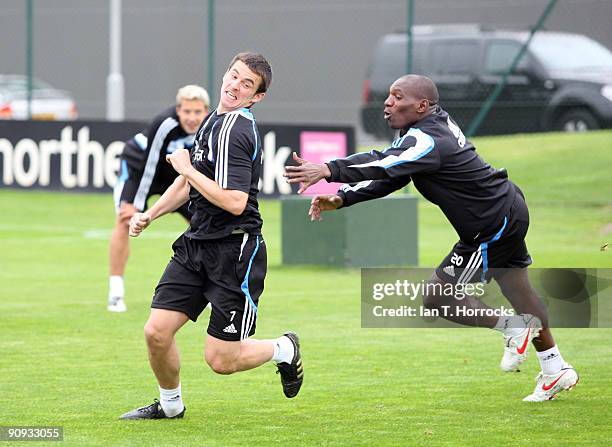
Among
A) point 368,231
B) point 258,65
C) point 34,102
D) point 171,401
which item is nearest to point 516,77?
point 368,231

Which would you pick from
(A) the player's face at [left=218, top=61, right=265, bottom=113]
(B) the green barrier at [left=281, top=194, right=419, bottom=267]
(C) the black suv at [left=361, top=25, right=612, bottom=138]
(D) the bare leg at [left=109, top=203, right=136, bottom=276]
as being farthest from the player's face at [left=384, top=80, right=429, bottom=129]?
(C) the black suv at [left=361, top=25, right=612, bottom=138]

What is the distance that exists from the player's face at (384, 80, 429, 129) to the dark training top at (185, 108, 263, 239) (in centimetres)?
97

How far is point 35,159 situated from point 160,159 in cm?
1081

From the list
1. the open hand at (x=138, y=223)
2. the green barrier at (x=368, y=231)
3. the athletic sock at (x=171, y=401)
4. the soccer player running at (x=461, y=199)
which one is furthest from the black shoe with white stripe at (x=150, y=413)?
the green barrier at (x=368, y=231)

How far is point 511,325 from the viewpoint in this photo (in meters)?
7.96

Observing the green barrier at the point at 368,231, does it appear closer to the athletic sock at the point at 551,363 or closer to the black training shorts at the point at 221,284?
the athletic sock at the point at 551,363

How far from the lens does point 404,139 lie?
751cm

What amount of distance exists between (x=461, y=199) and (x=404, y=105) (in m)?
0.65

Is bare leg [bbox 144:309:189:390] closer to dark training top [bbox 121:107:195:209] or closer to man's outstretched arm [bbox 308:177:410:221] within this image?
man's outstretched arm [bbox 308:177:410:221]

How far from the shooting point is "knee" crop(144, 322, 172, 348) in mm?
7004

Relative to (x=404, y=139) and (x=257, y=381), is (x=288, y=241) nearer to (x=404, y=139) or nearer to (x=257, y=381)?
(x=257, y=381)

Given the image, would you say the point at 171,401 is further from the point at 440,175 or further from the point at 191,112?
the point at 191,112

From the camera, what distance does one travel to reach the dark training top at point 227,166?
273 inches

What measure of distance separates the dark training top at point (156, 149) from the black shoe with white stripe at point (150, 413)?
4194mm
